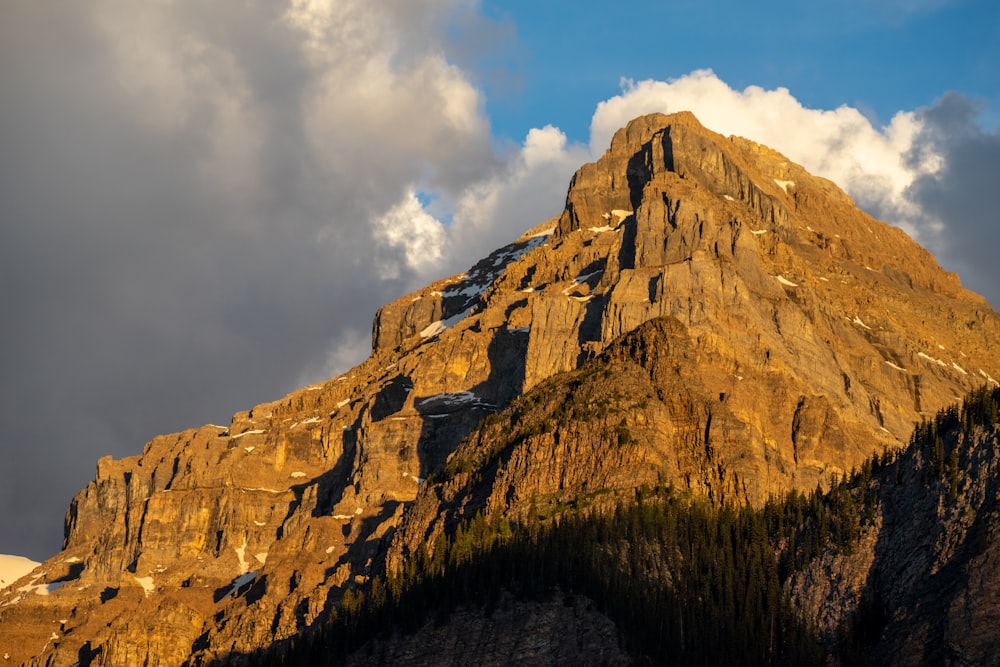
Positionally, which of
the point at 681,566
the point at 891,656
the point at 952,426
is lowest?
the point at 891,656

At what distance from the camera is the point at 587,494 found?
194 m

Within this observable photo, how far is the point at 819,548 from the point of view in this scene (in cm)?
17162

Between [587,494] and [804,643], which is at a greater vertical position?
[587,494]

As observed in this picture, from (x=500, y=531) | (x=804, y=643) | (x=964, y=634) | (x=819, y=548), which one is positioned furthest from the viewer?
(x=500, y=531)

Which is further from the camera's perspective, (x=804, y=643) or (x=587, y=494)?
(x=587, y=494)

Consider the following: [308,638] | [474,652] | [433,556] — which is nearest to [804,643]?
[474,652]

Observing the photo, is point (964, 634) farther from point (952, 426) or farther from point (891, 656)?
point (952, 426)

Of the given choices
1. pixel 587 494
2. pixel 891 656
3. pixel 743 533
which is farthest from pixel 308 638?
pixel 891 656

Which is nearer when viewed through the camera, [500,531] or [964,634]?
[964,634]

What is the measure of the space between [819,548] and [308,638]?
59.3 m

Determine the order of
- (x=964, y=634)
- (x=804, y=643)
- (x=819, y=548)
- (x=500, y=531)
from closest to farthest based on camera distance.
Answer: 1. (x=964, y=634)
2. (x=804, y=643)
3. (x=819, y=548)
4. (x=500, y=531)

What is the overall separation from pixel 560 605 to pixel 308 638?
41736 millimetres

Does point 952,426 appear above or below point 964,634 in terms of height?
above

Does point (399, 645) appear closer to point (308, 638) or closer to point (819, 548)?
point (308, 638)
